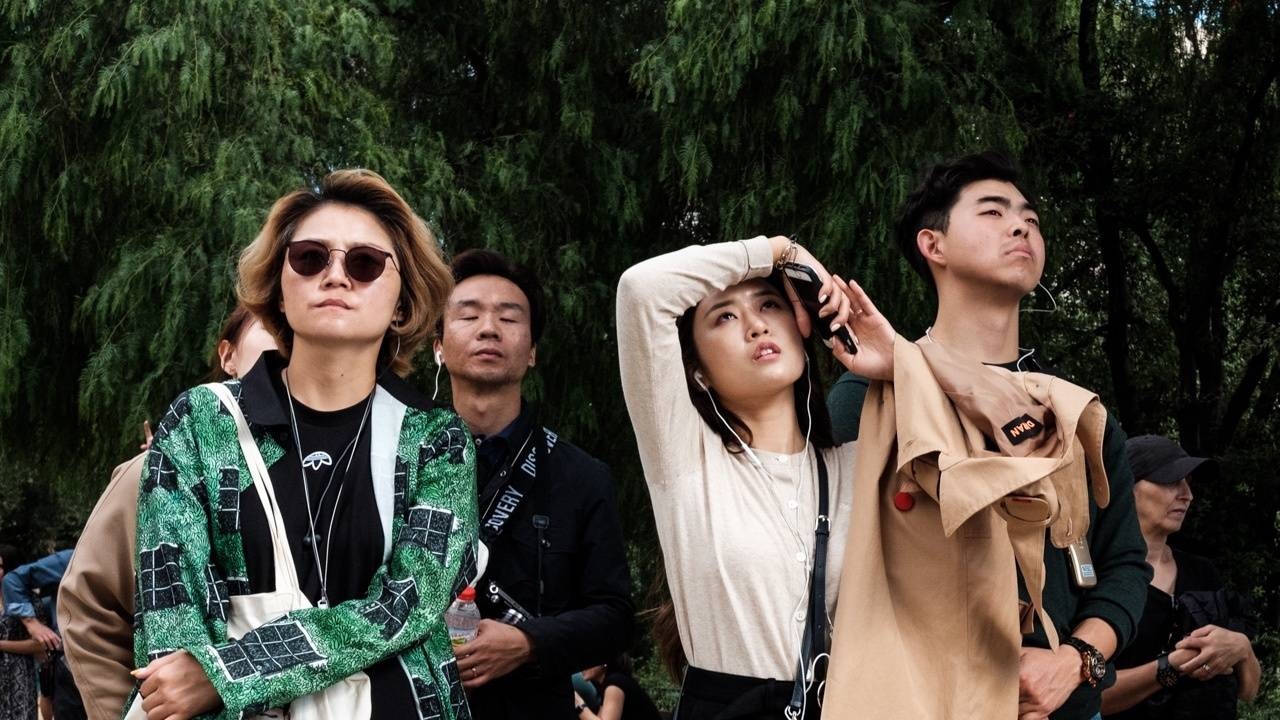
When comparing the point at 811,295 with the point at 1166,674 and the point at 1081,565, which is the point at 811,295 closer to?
the point at 1081,565

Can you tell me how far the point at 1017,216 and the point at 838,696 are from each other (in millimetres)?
1510

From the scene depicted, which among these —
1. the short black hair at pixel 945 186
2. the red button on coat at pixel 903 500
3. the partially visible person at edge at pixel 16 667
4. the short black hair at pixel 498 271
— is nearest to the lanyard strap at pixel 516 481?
the short black hair at pixel 498 271

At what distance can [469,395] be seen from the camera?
15.0 ft

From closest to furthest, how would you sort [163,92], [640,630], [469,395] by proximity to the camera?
[469,395], [163,92], [640,630]

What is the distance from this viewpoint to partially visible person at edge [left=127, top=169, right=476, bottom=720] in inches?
111

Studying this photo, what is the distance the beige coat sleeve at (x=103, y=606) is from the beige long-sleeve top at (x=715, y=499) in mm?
1169

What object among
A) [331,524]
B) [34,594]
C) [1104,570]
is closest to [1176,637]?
[1104,570]

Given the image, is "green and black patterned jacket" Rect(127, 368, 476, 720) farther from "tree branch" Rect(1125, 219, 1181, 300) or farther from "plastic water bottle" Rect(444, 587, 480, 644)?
"tree branch" Rect(1125, 219, 1181, 300)

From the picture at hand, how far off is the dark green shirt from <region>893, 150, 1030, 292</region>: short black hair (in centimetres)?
59

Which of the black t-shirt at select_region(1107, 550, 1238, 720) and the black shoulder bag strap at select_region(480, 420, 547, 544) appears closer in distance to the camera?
the black shoulder bag strap at select_region(480, 420, 547, 544)

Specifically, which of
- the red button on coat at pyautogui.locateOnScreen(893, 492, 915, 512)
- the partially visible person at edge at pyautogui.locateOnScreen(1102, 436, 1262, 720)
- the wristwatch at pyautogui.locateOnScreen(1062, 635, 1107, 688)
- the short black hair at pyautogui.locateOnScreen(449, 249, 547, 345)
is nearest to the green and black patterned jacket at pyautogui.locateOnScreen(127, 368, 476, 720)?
the red button on coat at pyautogui.locateOnScreen(893, 492, 915, 512)

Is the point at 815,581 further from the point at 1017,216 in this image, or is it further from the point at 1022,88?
the point at 1022,88

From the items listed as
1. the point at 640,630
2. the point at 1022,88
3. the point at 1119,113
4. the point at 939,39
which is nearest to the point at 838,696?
the point at 939,39

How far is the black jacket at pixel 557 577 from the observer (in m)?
Answer: 4.04
